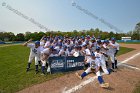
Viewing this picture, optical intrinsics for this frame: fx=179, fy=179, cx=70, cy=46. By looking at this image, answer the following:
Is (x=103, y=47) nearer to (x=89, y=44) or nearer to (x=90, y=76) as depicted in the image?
(x=89, y=44)

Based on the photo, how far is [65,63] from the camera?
9.71 m

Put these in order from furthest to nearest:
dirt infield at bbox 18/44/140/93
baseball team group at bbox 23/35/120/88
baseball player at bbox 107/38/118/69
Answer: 1. baseball player at bbox 107/38/118/69
2. baseball team group at bbox 23/35/120/88
3. dirt infield at bbox 18/44/140/93

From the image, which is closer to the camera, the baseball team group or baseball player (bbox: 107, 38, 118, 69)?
the baseball team group

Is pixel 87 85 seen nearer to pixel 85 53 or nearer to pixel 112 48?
pixel 85 53

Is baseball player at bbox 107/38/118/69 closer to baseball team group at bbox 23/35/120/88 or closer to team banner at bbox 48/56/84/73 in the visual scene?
baseball team group at bbox 23/35/120/88

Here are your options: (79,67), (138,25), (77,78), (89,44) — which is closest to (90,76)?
(77,78)

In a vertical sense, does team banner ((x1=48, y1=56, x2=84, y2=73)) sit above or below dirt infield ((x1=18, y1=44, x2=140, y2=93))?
above

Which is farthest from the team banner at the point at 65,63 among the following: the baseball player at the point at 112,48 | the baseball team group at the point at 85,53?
the baseball player at the point at 112,48

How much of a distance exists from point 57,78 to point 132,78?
3.82 m

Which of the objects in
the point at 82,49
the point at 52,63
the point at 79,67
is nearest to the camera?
the point at 52,63

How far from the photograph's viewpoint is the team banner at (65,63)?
30.9ft

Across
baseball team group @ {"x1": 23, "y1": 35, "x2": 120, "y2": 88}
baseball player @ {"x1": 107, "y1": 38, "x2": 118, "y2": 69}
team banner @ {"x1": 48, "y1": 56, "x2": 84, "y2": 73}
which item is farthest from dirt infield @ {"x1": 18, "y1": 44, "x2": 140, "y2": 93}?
baseball player @ {"x1": 107, "y1": 38, "x2": 118, "y2": 69}

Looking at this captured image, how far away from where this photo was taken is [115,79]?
8641 mm

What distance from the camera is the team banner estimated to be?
9.41m
